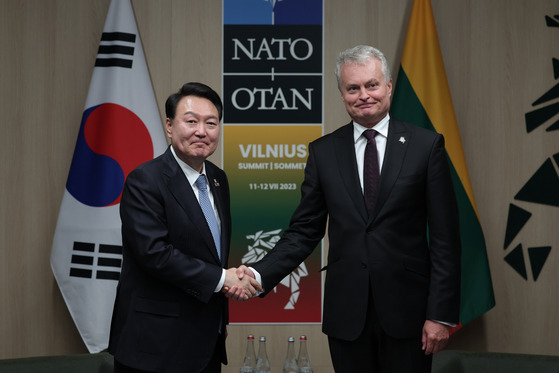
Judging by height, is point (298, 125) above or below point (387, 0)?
below

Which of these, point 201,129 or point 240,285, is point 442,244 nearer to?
Answer: point 240,285

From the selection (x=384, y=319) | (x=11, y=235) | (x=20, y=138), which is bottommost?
(x=384, y=319)

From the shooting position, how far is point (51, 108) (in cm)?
383

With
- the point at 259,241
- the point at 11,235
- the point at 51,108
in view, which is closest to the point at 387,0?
the point at 259,241

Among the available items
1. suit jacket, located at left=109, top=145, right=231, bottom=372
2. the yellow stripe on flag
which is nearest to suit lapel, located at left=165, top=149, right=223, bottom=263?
suit jacket, located at left=109, top=145, right=231, bottom=372

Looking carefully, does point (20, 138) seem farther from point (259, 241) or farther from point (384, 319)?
point (384, 319)

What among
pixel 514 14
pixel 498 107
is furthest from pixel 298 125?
pixel 514 14

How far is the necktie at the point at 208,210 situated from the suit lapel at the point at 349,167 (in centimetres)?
53

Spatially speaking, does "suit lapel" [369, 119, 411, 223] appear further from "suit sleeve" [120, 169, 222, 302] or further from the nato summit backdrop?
the nato summit backdrop

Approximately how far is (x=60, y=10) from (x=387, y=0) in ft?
6.68

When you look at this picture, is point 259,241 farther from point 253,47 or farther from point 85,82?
point 85,82

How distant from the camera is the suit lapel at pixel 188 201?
91.5 inches

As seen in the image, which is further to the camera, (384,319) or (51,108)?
(51,108)

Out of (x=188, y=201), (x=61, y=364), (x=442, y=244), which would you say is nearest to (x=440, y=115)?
(x=442, y=244)
